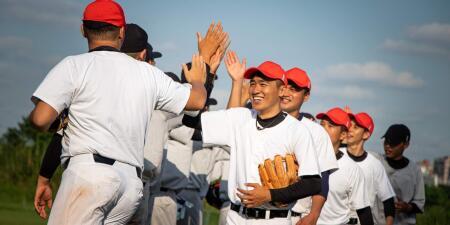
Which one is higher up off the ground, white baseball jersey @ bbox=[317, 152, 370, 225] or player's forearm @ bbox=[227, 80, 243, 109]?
player's forearm @ bbox=[227, 80, 243, 109]

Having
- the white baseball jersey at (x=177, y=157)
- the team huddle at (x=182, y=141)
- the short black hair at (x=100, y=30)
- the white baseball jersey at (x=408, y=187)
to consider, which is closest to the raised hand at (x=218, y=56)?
the team huddle at (x=182, y=141)

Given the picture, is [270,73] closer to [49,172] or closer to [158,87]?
[158,87]

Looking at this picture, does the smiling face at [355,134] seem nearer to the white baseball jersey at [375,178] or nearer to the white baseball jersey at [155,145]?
the white baseball jersey at [375,178]

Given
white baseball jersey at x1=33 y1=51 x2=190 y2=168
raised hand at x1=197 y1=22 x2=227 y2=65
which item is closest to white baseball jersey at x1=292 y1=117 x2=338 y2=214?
raised hand at x1=197 y1=22 x2=227 y2=65

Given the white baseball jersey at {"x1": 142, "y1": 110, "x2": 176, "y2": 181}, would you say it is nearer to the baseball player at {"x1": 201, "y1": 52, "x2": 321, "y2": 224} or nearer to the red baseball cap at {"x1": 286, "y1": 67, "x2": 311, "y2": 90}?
the baseball player at {"x1": 201, "y1": 52, "x2": 321, "y2": 224}

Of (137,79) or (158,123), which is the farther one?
(158,123)

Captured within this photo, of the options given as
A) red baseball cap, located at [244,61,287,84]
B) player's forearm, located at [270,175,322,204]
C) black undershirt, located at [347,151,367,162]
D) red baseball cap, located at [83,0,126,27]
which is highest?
red baseball cap, located at [83,0,126,27]

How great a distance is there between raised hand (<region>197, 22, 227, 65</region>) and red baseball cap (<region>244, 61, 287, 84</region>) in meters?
0.74

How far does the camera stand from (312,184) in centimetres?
704

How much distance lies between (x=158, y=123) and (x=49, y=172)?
7.56 feet

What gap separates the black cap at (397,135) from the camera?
12680 millimetres

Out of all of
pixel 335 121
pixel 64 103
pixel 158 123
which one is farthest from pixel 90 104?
pixel 335 121

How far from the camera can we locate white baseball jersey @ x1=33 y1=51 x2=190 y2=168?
531 cm

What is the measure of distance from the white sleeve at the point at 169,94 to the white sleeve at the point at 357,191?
4249mm
